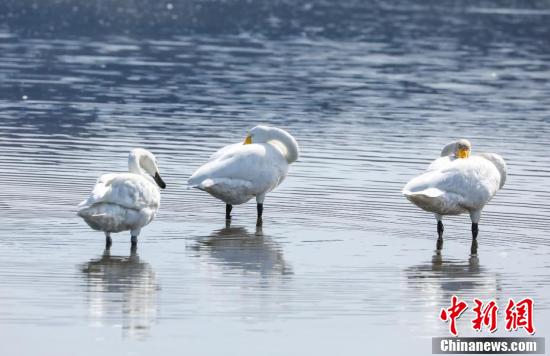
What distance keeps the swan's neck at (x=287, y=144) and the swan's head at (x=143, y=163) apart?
2.63m

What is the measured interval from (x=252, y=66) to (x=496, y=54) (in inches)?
428

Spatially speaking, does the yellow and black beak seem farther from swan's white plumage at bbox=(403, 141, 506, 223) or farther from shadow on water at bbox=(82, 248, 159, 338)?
shadow on water at bbox=(82, 248, 159, 338)

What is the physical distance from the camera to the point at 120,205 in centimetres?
1652

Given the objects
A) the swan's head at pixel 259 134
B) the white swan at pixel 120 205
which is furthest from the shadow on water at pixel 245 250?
the swan's head at pixel 259 134

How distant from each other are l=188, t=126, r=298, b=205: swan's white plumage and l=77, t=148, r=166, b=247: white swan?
191 centimetres

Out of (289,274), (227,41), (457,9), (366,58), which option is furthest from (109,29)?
(289,274)

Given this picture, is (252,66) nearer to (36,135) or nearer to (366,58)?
(366,58)

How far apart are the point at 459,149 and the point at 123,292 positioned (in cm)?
658

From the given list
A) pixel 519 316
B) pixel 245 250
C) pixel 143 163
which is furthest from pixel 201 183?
pixel 519 316

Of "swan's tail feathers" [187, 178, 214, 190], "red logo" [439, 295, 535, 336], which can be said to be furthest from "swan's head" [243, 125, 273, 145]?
"red logo" [439, 295, 535, 336]

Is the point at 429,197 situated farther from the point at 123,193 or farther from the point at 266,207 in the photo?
the point at 123,193

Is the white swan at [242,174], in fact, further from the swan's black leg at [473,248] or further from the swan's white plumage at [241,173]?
the swan's black leg at [473,248]

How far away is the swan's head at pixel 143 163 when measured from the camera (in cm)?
1797

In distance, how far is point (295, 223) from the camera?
749 inches
